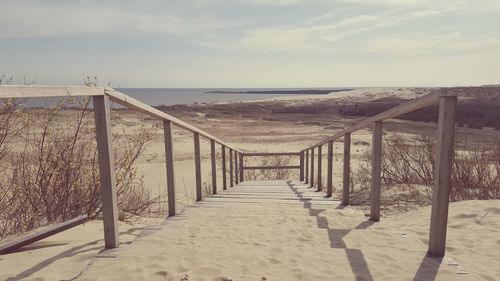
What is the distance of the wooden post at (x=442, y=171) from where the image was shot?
8.86ft

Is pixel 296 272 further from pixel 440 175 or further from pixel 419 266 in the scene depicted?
pixel 440 175

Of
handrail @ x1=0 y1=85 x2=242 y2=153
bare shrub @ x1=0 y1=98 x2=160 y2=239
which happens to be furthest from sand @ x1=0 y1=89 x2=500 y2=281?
handrail @ x1=0 y1=85 x2=242 y2=153

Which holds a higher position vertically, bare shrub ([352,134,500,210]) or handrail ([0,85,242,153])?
handrail ([0,85,242,153])

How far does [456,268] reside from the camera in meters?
2.64

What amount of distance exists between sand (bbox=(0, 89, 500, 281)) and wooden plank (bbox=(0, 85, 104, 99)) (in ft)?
3.66

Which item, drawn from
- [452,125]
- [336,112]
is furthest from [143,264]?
[336,112]

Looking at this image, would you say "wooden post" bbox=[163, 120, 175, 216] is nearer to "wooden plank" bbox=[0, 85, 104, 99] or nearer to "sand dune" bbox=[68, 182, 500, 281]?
"sand dune" bbox=[68, 182, 500, 281]

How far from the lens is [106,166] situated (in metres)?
2.84

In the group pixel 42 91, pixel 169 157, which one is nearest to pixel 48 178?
pixel 169 157

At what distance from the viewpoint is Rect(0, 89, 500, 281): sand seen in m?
2.56

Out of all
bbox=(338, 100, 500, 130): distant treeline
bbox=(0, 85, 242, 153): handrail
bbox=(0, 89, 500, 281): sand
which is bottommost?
bbox=(338, 100, 500, 130): distant treeline

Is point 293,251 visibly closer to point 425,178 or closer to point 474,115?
point 425,178

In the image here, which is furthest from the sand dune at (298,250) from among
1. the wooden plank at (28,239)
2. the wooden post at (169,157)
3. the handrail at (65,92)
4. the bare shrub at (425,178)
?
the bare shrub at (425,178)

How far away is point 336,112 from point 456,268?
140ft
